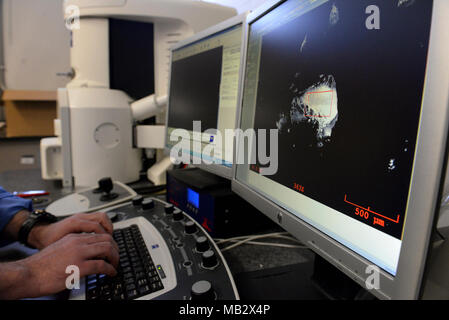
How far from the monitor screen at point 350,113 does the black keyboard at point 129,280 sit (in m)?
0.23

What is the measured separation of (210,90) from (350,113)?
0.45 metres

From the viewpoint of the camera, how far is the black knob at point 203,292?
33 cm

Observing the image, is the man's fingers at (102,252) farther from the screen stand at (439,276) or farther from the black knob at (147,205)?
the screen stand at (439,276)

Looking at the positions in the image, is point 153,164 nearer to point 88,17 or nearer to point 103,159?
point 103,159

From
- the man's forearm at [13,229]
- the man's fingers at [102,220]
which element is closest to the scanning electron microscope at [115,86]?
the man's forearm at [13,229]

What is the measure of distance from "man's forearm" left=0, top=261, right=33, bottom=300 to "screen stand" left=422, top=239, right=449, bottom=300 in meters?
0.50

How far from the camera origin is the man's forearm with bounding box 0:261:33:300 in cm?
37

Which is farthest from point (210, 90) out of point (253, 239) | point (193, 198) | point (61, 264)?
point (61, 264)

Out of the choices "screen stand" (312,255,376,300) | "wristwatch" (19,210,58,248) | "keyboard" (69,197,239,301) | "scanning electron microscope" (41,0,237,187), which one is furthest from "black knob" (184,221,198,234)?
"scanning electron microscope" (41,0,237,187)

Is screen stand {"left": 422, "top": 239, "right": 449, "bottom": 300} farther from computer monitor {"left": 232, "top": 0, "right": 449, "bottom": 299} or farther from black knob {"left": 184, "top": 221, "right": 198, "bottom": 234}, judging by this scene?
black knob {"left": 184, "top": 221, "right": 198, "bottom": 234}

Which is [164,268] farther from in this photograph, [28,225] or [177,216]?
[28,225]

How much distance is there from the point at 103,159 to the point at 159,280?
765 millimetres

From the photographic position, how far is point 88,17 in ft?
3.50
